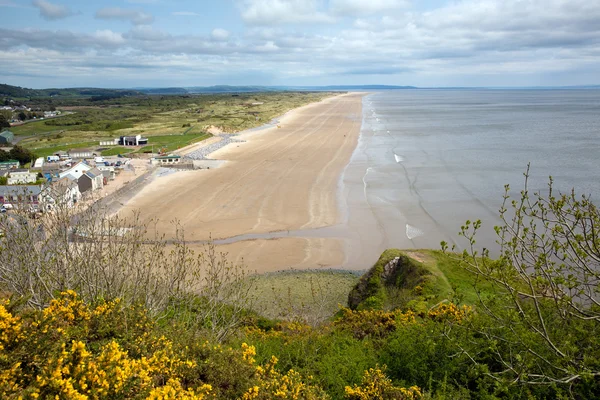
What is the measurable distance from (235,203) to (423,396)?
98.2ft

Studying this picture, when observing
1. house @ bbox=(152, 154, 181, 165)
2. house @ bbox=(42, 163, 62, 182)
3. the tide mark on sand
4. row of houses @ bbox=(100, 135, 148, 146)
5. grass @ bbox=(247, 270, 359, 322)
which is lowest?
grass @ bbox=(247, 270, 359, 322)

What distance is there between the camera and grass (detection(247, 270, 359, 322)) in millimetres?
18984

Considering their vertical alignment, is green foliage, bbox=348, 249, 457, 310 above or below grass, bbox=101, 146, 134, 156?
below

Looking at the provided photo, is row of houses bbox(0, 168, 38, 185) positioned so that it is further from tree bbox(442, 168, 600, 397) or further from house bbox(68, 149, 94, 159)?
tree bbox(442, 168, 600, 397)

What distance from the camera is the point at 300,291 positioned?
21719 millimetres

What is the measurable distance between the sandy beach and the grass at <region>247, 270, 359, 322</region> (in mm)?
1275

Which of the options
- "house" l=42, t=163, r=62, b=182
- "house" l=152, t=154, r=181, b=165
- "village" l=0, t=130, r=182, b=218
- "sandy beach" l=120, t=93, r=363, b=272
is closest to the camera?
"sandy beach" l=120, t=93, r=363, b=272

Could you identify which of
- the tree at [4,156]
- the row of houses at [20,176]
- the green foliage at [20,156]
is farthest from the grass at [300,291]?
the tree at [4,156]

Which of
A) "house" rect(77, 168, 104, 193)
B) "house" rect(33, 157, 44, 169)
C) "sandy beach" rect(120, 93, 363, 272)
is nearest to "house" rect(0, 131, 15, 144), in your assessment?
"house" rect(33, 157, 44, 169)

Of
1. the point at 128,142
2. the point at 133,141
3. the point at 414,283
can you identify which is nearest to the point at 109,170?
the point at 133,141

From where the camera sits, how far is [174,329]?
9320 mm

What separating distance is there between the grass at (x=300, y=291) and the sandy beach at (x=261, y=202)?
4.18 feet

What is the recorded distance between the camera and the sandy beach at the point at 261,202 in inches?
1058

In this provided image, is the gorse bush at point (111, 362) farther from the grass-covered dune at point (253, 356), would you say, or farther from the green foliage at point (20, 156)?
the green foliage at point (20, 156)
